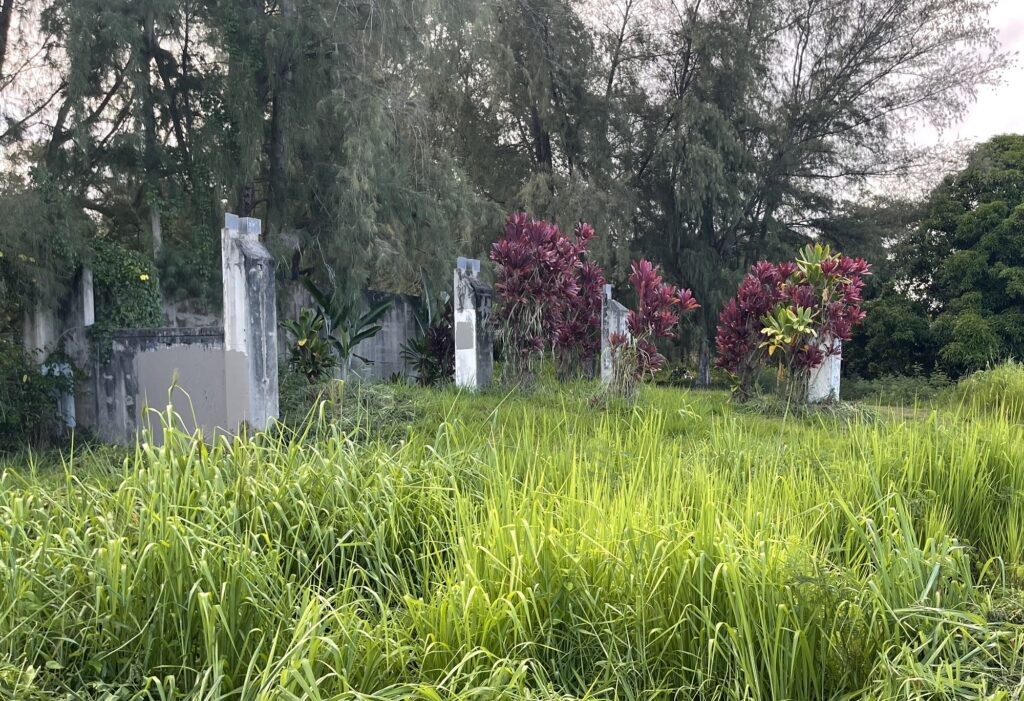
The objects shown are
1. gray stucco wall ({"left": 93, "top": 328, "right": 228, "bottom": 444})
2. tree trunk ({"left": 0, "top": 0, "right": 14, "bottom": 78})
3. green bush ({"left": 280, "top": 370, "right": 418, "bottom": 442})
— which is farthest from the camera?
tree trunk ({"left": 0, "top": 0, "right": 14, "bottom": 78})

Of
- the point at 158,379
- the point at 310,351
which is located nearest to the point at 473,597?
the point at 310,351

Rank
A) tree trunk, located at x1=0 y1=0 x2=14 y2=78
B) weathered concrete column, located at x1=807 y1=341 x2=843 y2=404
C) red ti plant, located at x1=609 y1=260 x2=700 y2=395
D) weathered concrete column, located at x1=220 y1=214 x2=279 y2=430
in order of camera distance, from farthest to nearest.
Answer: tree trunk, located at x1=0 y1=0 x2=14 y2=78, weathered concrete column, located at x1=807 y1=341 x2=843 y2=404, red ti plant, located at x1=609 y1=260 x2=700 y2=395, weathered concrete column, located at x1=220 y1=214 x2=279 y2=430

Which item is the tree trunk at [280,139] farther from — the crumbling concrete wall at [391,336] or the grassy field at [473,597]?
the grassy field at [473,597]

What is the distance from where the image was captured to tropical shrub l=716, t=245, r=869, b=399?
23.6 feet

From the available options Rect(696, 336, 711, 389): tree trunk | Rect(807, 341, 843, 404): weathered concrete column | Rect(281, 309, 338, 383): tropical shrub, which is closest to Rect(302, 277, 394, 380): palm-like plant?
Rect(281, 309, 338, 383): tropical shrub

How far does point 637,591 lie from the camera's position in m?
2.35

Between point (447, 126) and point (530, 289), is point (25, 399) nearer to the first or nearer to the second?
point (530, 289)

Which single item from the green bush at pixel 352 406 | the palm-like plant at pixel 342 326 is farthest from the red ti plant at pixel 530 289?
the palm-like plant at pixel 342 326

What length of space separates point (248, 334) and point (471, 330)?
2.80m

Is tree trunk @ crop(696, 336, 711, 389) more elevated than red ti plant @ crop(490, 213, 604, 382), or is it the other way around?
red ti plant @ crop(490, 213, 604, 382)

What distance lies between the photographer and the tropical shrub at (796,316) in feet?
23.6

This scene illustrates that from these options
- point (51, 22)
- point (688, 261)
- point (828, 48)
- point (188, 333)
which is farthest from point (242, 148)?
point (828, 48)

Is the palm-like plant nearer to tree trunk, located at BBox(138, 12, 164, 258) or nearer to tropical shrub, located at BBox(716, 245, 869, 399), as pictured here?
tree trunk, located at BBox(138, 12, 164, 258)

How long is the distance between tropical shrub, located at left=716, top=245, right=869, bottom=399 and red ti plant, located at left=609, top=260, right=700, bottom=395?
691 millimetres
